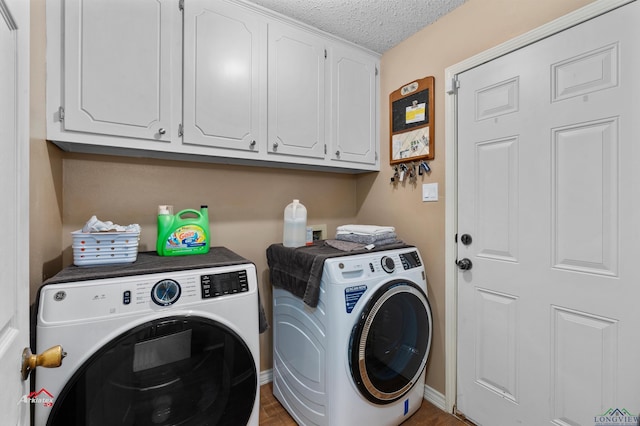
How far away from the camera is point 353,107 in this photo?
2.08 metres

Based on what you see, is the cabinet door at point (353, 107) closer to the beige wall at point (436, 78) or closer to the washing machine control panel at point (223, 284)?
the beige wall at point (436, 78)

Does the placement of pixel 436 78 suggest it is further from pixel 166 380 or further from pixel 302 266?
pixel 166 380

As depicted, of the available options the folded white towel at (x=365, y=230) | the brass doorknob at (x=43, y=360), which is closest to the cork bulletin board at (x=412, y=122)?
the folded white towel at (x=365, y=230)

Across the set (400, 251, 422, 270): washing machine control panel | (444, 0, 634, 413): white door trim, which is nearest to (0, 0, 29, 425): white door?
(400, 251, 422, 270): washing machine control panel

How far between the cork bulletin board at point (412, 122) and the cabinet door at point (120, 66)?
4.72 ft

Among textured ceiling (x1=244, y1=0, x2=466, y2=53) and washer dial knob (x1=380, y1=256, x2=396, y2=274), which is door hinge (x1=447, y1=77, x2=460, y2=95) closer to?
textured ceiling (x1=244, y1=0, x2=466, y2=53)

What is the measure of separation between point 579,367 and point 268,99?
204 cm

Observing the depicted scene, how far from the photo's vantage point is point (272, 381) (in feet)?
6.78

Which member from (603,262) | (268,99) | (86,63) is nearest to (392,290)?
(603,262)

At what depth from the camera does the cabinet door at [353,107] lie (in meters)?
1.99

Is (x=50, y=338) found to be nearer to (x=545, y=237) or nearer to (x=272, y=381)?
(x=272, y=381)

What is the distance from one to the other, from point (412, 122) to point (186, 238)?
1601 mm

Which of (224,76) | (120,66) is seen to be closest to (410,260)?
(224,76)

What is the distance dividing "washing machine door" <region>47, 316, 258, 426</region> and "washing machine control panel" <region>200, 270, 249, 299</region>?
0.11 metres
